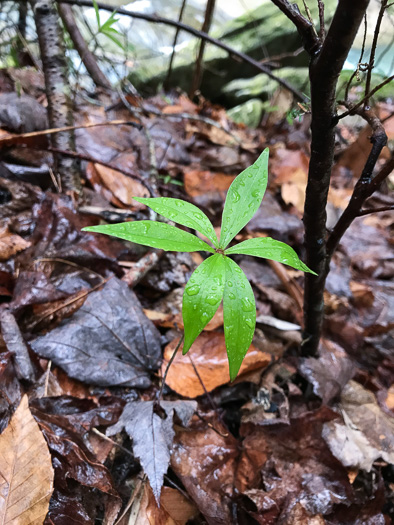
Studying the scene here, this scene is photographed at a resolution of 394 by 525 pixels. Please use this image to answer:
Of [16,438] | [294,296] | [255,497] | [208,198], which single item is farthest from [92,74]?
[255,497]

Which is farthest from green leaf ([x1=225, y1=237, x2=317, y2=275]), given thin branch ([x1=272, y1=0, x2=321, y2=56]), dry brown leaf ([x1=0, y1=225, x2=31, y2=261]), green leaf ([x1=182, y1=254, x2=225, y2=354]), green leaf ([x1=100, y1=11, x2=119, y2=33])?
green leaf ([x1=100, y1=11, x2=119, y2=33])

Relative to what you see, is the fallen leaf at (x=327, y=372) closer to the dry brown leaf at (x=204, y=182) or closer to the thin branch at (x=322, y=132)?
the thin branch at (x=322, y=132)

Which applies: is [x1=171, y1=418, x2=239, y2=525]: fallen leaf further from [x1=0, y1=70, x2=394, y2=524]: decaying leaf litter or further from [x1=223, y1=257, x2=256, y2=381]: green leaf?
[x1=223, y1=257, x2=256, y2=381]: green leaf

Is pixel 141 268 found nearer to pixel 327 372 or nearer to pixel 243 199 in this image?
pixel 243 199

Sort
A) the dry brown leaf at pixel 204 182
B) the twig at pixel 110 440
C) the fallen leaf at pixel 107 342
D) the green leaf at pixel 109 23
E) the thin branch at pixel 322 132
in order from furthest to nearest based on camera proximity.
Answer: the dry brown leaf at pixel 204 182 → the green leaf at pixel 109 23 → the fallen leaf at pixel 107 342 → the twig at pixel 110 440 → the thin branch at pixel 322 132

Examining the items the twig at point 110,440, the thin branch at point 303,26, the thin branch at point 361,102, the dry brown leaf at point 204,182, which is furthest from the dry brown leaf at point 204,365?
the dry brown leaf at point 204,182

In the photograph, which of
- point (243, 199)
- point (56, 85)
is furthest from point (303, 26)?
point (56, 85)
